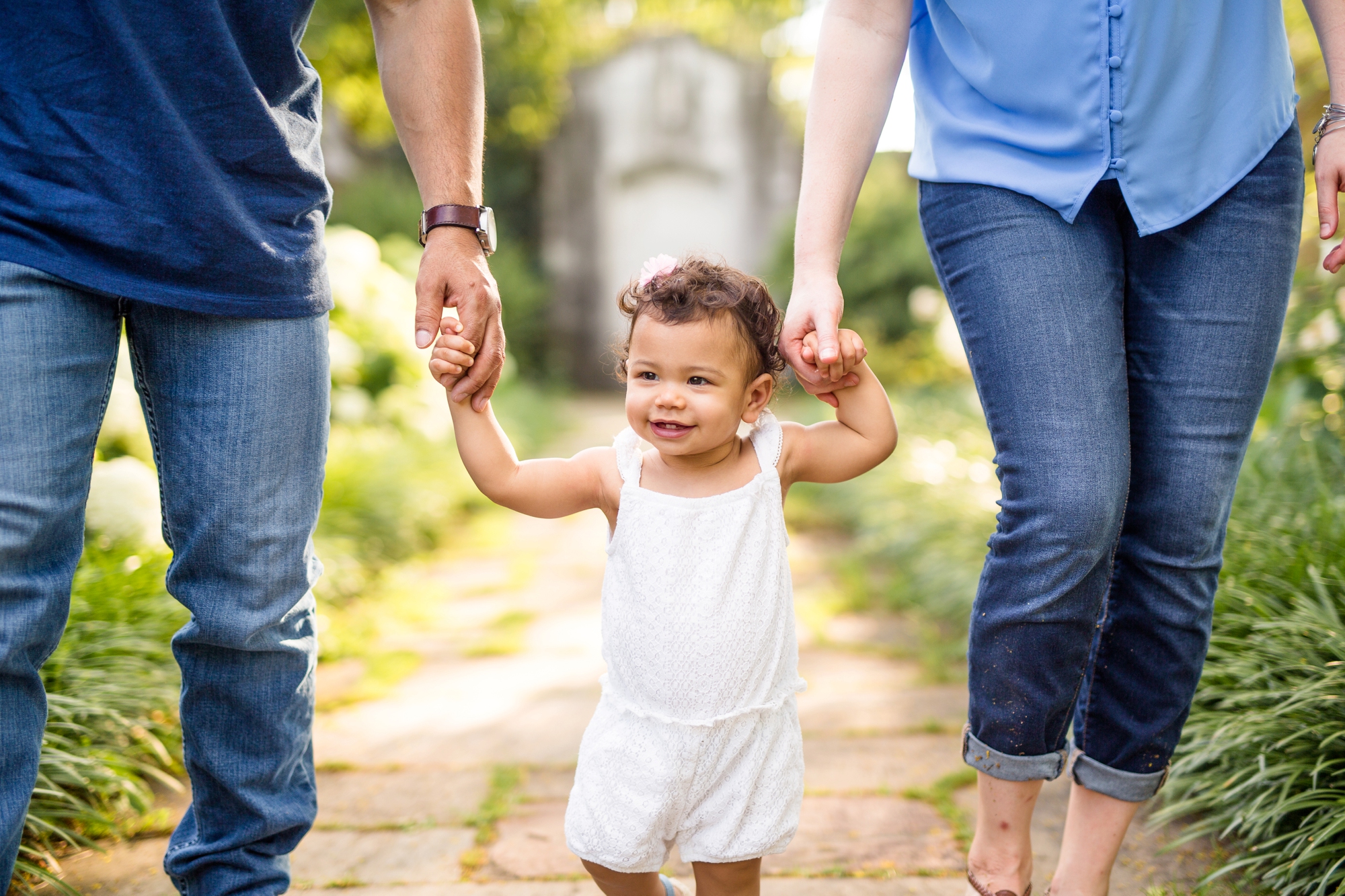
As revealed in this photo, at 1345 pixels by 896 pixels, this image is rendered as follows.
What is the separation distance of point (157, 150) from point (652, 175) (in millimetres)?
10440

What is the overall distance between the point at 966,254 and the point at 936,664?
177 centimetres

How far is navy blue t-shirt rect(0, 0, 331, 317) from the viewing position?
1155 millimetres

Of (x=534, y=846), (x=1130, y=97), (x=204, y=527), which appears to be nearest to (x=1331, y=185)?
(x=1130, y=97)

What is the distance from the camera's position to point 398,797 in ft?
6.93

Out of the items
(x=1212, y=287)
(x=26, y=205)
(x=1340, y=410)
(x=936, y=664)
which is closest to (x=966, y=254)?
(x=1212, y=287)

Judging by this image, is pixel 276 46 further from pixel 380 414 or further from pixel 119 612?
pixel 380 414

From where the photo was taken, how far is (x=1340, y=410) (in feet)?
9.73

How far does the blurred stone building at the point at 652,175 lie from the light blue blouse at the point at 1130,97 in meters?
9.67

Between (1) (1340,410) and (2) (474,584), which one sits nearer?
(1) (1340,410)

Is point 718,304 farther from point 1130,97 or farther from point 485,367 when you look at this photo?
point 1130,97

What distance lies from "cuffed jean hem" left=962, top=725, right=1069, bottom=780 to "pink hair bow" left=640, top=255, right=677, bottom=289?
770mm

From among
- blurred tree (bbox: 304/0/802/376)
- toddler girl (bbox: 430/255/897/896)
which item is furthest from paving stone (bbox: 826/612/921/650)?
blurred tree (bbox: 304/0/802/376)

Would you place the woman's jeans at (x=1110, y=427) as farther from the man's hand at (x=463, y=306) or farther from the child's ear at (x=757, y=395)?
the man's hand at (x=463, y=306)

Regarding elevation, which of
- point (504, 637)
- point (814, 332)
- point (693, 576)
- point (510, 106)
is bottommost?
point (504, 637)
